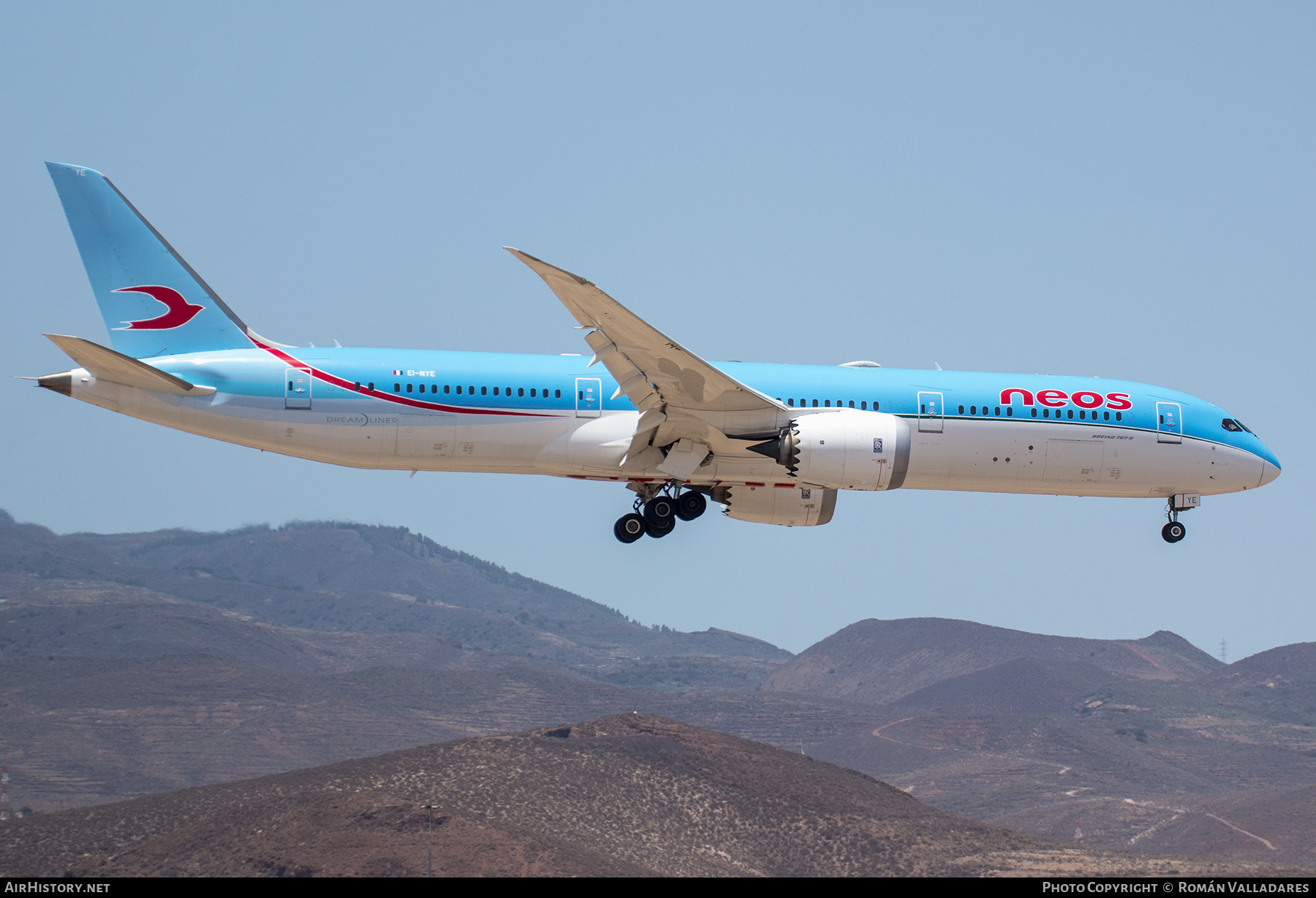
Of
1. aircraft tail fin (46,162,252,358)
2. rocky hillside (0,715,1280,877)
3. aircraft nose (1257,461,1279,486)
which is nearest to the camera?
aircraft tail fin (46,162,252,358)

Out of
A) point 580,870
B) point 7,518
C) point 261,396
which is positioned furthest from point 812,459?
point 7,518

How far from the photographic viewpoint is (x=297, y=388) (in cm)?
3359

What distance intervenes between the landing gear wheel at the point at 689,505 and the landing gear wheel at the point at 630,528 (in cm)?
96

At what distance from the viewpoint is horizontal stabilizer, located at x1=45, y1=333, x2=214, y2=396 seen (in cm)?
3116

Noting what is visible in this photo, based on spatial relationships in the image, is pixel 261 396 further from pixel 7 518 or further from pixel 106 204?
pixel 7 518

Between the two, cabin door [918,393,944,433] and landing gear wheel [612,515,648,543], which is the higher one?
cabin door [918,393,944,433]

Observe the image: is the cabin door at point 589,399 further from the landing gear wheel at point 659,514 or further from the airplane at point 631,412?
the landing gear wheel at point 659,514

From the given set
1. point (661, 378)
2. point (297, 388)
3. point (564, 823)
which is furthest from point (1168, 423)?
point (564, 823)

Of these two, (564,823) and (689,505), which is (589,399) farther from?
(564,823)

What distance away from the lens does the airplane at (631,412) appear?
32.5 meters

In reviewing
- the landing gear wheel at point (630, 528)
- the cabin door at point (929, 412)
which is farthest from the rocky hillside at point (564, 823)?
the cabin door at point (929, 412)

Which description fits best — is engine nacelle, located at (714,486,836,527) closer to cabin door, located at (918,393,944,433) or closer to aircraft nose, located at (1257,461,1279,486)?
cabin door, located at (918,393,944,433)

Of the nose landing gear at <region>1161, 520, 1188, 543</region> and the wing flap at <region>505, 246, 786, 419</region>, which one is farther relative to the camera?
the nose landing gear at <region>1161, 520, 1188, 543</region>

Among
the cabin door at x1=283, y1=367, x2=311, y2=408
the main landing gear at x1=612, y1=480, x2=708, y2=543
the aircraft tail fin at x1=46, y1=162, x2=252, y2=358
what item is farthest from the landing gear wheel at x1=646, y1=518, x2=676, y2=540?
the aircraft tail fin at x1=46, y1=162, x2=252, y2=358
